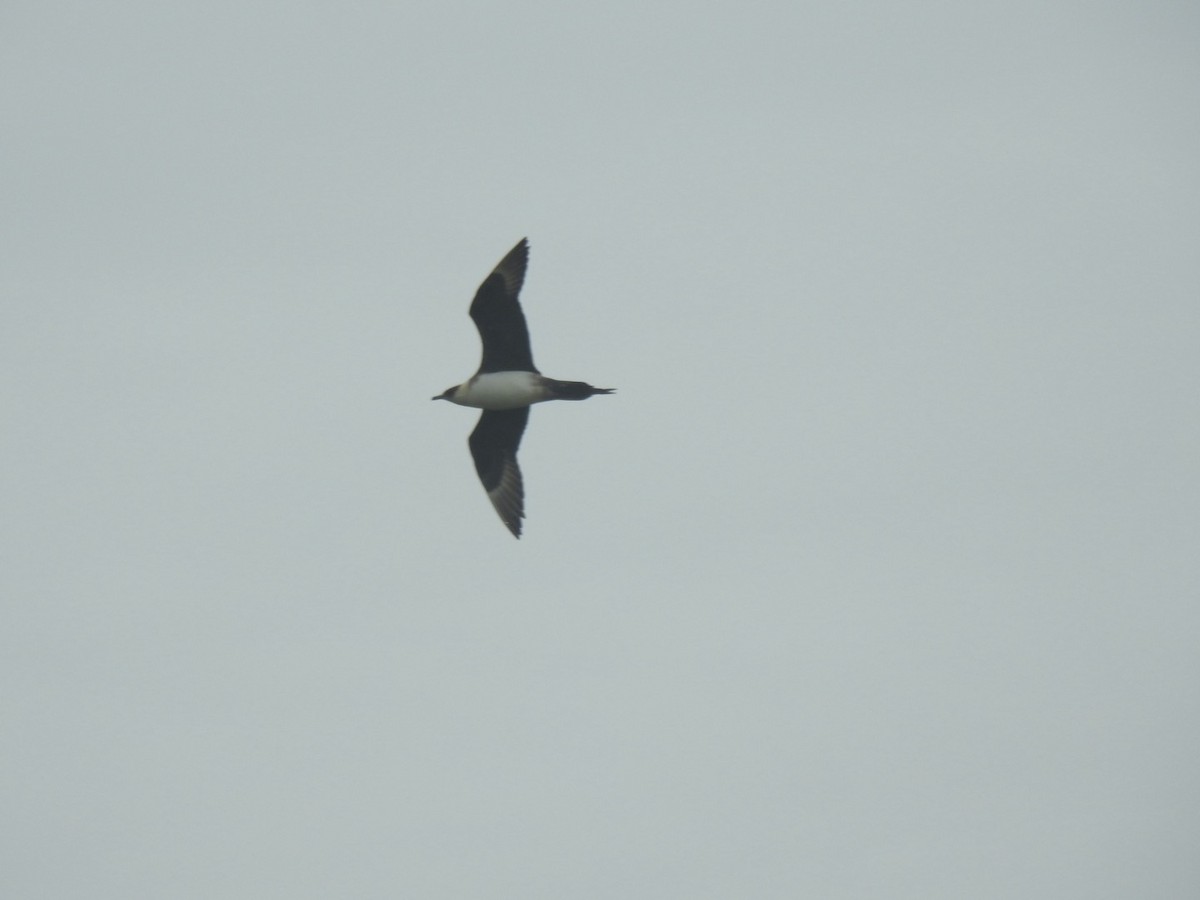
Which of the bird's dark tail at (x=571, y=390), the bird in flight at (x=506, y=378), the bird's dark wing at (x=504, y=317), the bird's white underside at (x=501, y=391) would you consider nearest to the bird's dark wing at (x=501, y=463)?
the bird in flight at (x=506, y=378)

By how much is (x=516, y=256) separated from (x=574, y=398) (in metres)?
1.92

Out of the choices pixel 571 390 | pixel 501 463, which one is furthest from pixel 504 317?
pixel 501 463

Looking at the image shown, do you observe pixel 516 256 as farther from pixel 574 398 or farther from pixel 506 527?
pixel 506 527

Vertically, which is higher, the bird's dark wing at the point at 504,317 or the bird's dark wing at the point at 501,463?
the bird's dark wing at the point at 504,317

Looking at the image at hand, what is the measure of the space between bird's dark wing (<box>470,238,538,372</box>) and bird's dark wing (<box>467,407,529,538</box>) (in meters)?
1.08

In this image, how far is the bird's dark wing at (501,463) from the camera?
20.3 m

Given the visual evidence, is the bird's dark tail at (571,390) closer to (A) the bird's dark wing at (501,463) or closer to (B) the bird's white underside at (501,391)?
(B) the bird's white underside at (501,391)

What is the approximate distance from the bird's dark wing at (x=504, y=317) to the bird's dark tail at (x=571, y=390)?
391mm

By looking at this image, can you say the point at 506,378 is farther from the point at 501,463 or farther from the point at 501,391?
the point at 501,463

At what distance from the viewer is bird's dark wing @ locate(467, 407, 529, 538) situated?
20297mm

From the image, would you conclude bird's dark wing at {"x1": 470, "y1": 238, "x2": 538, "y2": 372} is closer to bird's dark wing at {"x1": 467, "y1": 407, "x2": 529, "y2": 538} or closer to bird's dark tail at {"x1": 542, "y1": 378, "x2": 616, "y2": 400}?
bird's dark tail at {"x1": 542, "y1": 378, "x2": 616, "y2": 400}

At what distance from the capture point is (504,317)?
62.6 ft

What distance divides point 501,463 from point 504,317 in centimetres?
229

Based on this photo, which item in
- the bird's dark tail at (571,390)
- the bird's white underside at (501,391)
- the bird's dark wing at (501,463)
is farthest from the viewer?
the bird's dark wing at (501,463)
